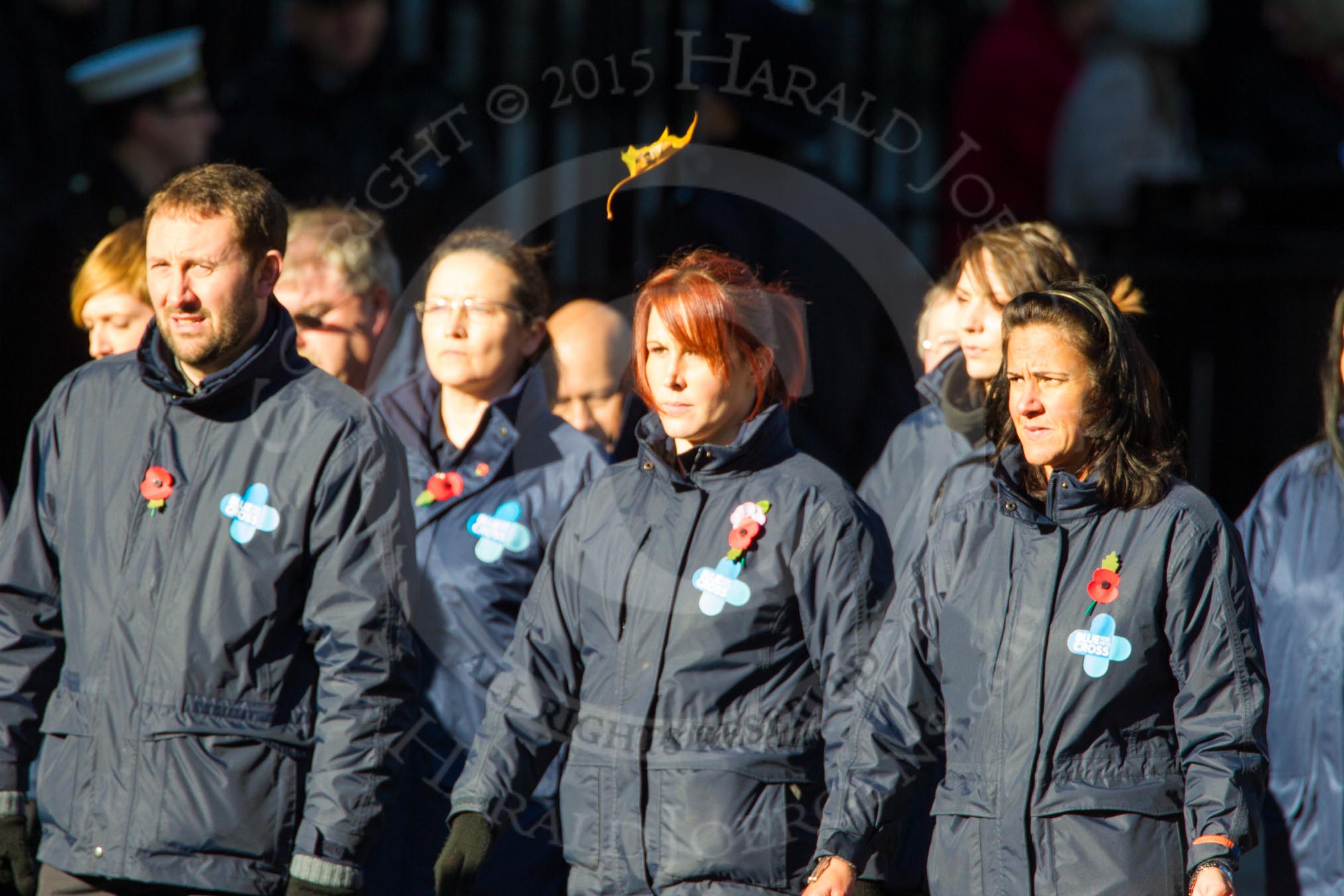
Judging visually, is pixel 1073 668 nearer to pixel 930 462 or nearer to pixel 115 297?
pixel 930 462

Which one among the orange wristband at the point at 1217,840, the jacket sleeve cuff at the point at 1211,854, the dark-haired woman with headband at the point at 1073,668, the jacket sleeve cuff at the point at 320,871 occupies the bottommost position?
the jacket sleeve cuff at the point at 320,871

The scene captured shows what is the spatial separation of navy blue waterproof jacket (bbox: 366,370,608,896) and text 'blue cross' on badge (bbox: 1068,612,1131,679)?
4.19ft

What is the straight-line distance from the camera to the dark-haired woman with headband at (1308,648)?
373cm

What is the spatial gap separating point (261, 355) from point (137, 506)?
0.38 metres

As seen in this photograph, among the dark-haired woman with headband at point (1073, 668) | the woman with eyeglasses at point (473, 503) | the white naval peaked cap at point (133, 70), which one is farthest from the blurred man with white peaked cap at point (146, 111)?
the dark-haired woman with headband at point (1073, 668)

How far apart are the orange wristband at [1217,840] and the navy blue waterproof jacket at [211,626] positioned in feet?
4.89

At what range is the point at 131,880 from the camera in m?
3.10

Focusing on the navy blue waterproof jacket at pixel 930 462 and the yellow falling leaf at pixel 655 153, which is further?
the yellow falling leaf at pixel 655 153

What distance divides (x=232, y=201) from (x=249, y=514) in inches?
25.1

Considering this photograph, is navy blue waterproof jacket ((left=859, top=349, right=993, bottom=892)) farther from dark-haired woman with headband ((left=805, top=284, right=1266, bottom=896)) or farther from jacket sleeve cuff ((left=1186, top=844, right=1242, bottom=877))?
jacket sleeve cuff ((left=1186, top=844, right=1242, bottom=877))

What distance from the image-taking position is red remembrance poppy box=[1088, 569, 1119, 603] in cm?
296

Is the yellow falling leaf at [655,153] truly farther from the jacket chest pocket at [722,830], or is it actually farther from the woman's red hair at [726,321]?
the jacket chest pocket at [722,830]

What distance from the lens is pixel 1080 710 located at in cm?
293

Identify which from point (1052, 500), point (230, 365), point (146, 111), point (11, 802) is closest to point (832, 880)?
point (1052, 500)
